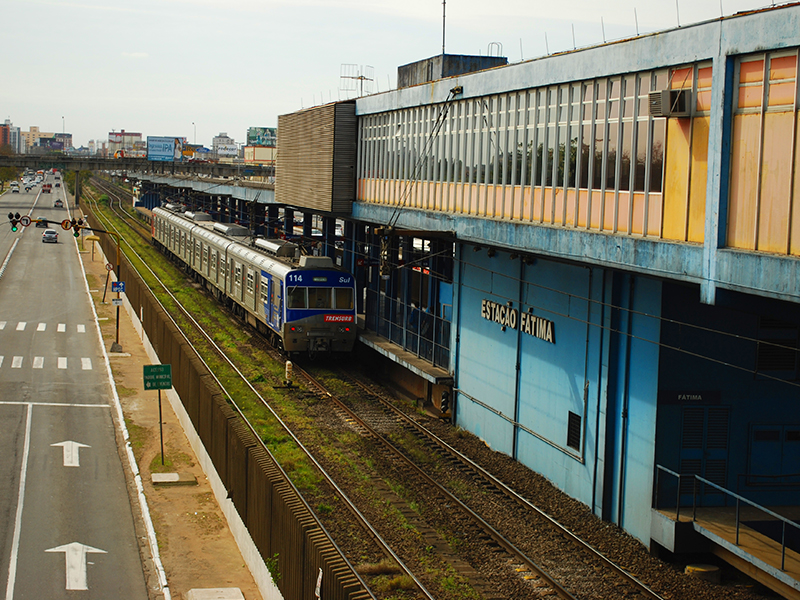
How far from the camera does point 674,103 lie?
1245 centimetres

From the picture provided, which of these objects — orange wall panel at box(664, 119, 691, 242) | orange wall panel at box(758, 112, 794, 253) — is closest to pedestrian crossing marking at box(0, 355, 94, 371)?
orange wall panel at box(664, 119, 691, 242)

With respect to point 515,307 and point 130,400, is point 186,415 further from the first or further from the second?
point 515,307

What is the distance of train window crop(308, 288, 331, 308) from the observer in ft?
88.3

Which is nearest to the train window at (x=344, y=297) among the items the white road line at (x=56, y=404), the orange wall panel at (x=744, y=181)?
the white road line at (x=56, y=404)

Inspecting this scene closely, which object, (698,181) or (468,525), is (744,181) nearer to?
(698,181)

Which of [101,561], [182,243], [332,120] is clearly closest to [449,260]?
[332,120]

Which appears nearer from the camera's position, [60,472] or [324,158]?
[60,472]

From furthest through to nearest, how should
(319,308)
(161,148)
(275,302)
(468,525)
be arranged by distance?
(161,148)
(275,302)
(319,308)
(468,525)

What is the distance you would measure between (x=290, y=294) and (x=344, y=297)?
1.75m

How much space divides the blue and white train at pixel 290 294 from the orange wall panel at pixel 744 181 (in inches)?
669

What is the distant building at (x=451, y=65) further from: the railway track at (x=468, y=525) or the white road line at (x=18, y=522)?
the white road line at (x=18, y=522)

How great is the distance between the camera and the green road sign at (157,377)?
1923 centimetres

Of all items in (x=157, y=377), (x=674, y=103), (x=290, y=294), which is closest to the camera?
(x=674, y=103)

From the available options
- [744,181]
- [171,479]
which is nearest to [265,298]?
[171,479]
